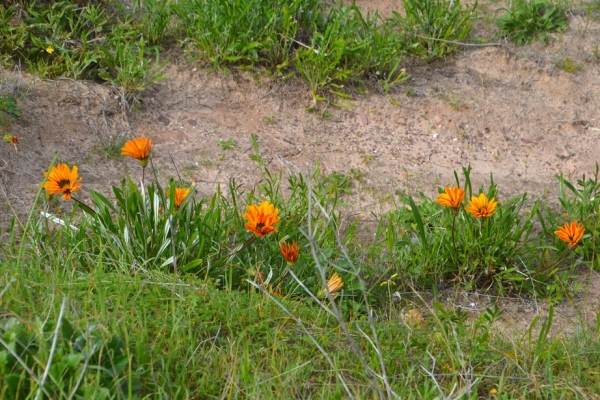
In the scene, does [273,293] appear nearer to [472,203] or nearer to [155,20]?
[472,203]

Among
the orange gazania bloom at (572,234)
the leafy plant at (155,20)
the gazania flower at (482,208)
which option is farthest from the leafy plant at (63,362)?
the leafy plant at (155,20)

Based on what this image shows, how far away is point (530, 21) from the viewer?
212 inches

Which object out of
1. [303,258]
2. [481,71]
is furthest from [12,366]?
[481,71]

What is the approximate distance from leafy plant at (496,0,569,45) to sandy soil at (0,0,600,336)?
79 millimetres

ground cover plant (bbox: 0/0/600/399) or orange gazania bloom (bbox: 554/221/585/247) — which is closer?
ground cover plant (bbox: 0/0/600/399)

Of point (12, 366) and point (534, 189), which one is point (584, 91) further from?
point (12, 366)

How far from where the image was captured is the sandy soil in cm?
428

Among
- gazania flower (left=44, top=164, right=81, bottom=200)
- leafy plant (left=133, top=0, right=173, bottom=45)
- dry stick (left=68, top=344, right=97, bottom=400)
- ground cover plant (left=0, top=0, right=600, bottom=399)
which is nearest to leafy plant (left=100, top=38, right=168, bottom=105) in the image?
ground cover plant (left=0, top=0, right=600, bottom=399)

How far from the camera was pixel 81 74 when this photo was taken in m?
4.62

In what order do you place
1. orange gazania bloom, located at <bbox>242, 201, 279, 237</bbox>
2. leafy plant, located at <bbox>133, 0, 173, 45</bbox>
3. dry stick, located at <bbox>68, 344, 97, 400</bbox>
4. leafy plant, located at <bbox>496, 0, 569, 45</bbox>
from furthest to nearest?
leafy plant, located at <bbox>496, 0, 569, 45</bbox> → leafy plant, located at <bbox>133, 0, 173, 45</bbox> → orange gazania bloom, located at <bbox>242, 201, 279, 237</bbox> → dry stick, located at <bbox>68, 344, 97, 400</bbox>

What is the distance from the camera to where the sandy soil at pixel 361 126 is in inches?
168

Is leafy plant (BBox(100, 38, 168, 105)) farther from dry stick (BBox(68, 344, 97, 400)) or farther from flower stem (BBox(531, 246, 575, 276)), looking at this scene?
dry stick (BBox(68, 344, 97, 400))

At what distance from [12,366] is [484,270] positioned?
218cm

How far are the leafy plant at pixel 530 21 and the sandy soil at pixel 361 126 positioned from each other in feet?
0.26
